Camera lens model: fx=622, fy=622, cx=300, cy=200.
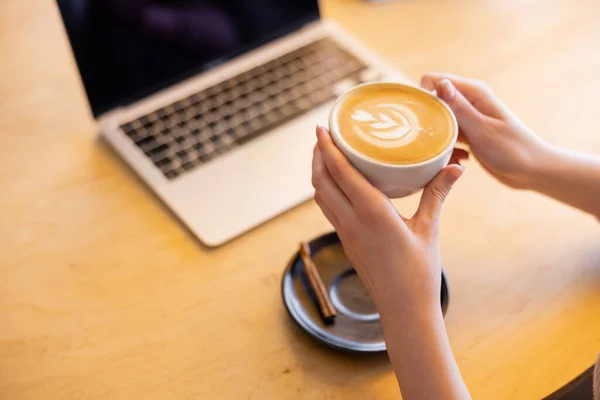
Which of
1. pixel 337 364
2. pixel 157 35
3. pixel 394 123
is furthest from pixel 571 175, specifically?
pixel 157 35

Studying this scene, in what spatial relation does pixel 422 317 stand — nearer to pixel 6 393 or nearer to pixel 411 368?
pixel 411 368

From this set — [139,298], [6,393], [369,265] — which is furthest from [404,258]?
[6,393]

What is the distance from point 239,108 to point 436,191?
1.30 ft

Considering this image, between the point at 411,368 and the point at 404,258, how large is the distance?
0.34 feet

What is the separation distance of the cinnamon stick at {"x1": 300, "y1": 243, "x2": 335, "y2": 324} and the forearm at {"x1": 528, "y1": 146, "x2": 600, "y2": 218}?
0.28 m

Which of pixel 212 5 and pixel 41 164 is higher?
pixel 212 5

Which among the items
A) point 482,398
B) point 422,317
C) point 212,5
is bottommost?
point 482,398

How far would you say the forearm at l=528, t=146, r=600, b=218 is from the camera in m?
0.73

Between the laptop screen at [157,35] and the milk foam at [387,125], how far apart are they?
372mm

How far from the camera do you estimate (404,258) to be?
1.96 feet

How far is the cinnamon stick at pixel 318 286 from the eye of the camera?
0.68m

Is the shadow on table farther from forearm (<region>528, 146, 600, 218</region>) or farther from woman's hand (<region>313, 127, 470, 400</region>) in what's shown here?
forearm (<region>528, 146, 600, 218</region>)

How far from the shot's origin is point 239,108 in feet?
2.99

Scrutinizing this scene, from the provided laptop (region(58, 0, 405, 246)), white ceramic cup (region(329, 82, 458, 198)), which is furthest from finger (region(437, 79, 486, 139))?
laptop (region(58, 0, 405, 246))
